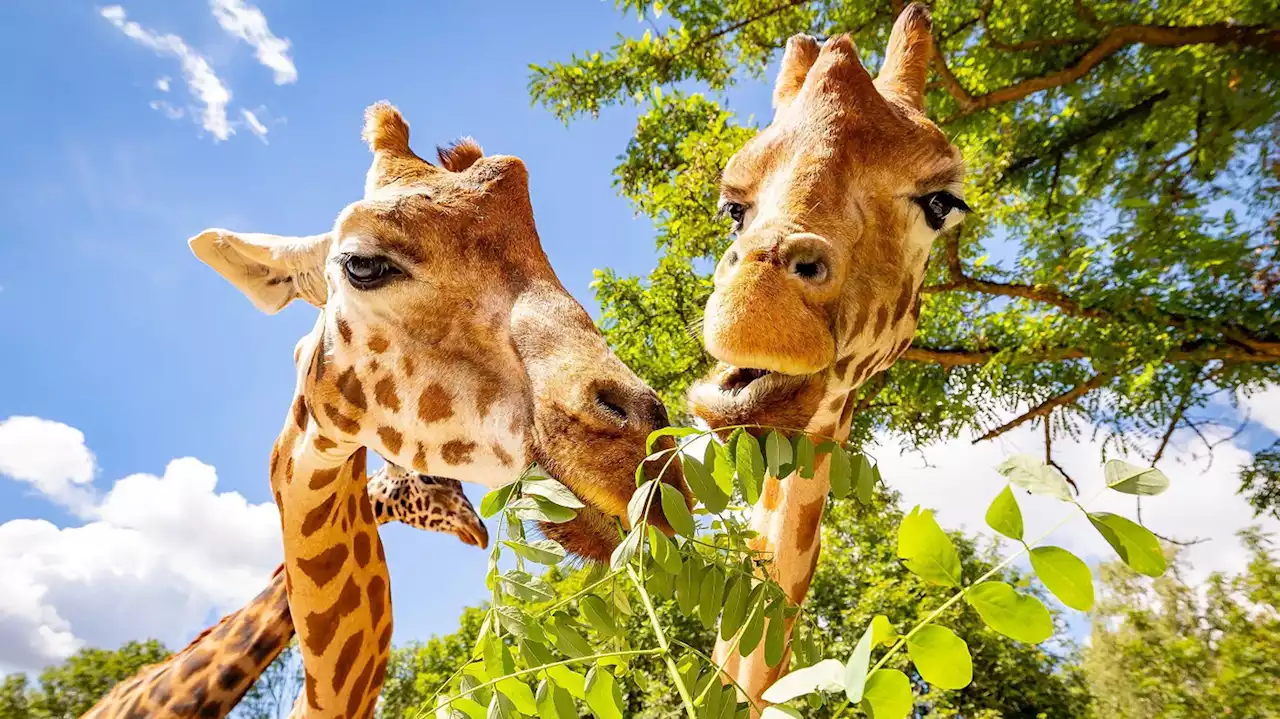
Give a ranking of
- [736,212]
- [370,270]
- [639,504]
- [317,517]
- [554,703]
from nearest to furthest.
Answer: [554,703] < [639,504] < [370,270] < [736,212] < [317,517]

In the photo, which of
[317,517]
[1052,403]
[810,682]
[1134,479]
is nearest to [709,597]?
[810,682]

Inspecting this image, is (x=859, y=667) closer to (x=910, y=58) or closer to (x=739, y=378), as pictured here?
(x=739, y=378)

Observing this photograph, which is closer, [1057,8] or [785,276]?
[785,276]

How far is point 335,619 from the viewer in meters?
1.53

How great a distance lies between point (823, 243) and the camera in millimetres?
1030

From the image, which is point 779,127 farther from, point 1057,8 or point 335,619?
point 1057,8

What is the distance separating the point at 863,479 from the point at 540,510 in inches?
16.6

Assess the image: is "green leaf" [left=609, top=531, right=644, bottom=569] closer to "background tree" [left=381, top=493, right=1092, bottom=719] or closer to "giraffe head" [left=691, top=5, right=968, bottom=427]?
"giraffe head" [left=691, top=5, right=968, bottom=427]

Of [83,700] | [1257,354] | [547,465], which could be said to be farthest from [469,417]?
[1257,354]

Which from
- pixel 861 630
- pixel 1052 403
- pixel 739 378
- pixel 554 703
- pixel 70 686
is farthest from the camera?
pixel 861 630

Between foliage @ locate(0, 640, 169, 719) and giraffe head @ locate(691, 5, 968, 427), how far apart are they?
11.0 feet

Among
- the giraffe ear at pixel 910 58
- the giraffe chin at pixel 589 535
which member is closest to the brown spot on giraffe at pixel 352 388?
the giraffe chin at pixel 589 535

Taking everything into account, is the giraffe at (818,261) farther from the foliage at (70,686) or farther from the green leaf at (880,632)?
the foliage at (70,686)

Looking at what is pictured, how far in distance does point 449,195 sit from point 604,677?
3.07 feet
